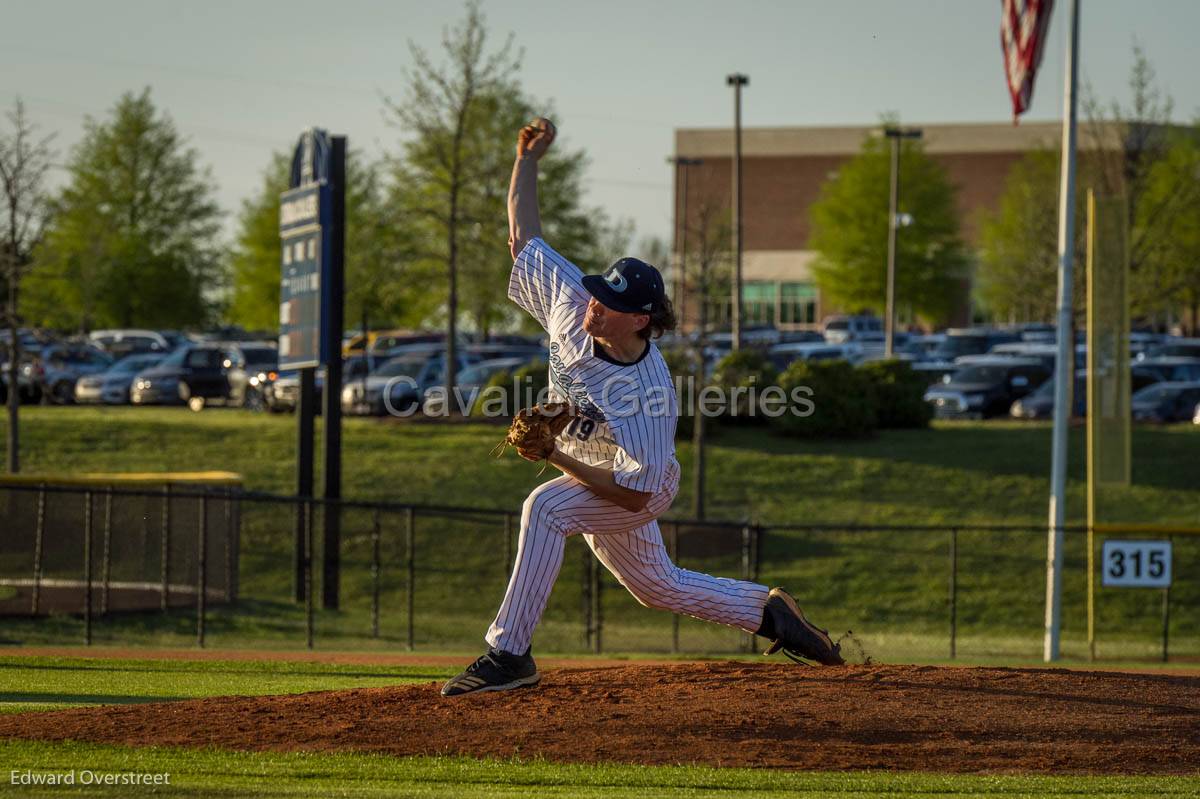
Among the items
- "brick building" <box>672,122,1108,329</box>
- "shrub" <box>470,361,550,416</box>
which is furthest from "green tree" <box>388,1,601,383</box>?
"brick building" <box>672,122,1108,329</box>

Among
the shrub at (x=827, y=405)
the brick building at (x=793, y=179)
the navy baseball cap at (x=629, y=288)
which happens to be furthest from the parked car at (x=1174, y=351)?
the navy baseball cap at (x=629, y=288)

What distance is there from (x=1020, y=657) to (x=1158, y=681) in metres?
9.09

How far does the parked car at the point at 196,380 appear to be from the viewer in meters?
37.5

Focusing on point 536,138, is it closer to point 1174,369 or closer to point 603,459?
point 603,459

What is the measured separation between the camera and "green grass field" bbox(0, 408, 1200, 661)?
18.5 m

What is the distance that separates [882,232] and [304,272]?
40566 millimetres

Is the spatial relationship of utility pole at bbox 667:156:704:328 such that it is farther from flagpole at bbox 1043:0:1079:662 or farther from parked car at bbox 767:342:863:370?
flagpole at bbox 1043:0:1079:662

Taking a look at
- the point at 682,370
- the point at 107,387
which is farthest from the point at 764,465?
the point at 107,387

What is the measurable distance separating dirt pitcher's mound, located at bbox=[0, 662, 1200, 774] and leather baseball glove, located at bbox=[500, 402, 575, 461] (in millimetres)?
1226

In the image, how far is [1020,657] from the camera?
1714 cm

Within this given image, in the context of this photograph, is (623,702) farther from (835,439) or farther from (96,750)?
(835,439)

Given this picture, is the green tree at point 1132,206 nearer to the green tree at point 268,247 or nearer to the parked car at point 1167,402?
the parked car at point 1167,402

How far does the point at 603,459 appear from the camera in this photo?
23.6 feet

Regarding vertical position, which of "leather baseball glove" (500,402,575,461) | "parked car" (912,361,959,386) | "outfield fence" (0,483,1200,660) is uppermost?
"parked car" (912,361,959,386)
